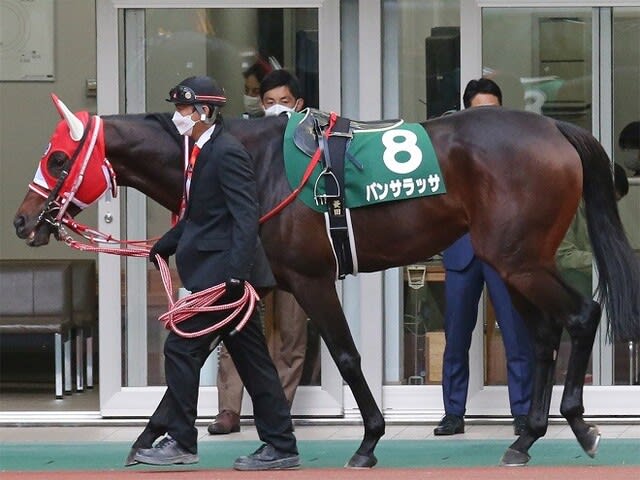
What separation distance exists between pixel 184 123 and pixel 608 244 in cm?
220

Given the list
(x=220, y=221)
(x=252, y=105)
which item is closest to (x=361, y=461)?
(x=220, y=221)

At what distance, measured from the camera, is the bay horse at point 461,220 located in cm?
773

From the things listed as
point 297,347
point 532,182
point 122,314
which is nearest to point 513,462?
point 532,182

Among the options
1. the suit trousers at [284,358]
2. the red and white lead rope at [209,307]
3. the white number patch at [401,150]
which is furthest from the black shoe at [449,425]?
the red and white lead rope at [209,307]

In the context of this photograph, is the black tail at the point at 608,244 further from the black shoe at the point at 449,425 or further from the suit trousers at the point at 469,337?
the black shoe at the point at 449,425

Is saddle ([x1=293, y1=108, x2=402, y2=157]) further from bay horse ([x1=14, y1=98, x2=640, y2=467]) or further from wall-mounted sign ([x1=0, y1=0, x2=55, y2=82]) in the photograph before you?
wall-mounted sign ([x1=0, y1=0, x2=55, y2=82])

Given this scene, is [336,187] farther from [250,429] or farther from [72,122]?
[250,429]

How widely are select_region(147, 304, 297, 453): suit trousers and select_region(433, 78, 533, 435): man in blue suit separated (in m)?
1.69

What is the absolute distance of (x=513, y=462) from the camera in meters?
7.90

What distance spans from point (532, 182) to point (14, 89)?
5.31 meters

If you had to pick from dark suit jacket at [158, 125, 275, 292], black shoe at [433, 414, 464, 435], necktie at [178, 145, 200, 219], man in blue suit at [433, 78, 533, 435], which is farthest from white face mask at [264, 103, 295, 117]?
black shoe at [433, 414, 464, 435]

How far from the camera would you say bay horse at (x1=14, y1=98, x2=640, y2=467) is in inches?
304

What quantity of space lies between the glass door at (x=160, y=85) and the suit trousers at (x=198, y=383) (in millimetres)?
1893

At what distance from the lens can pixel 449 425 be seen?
30.2ft
